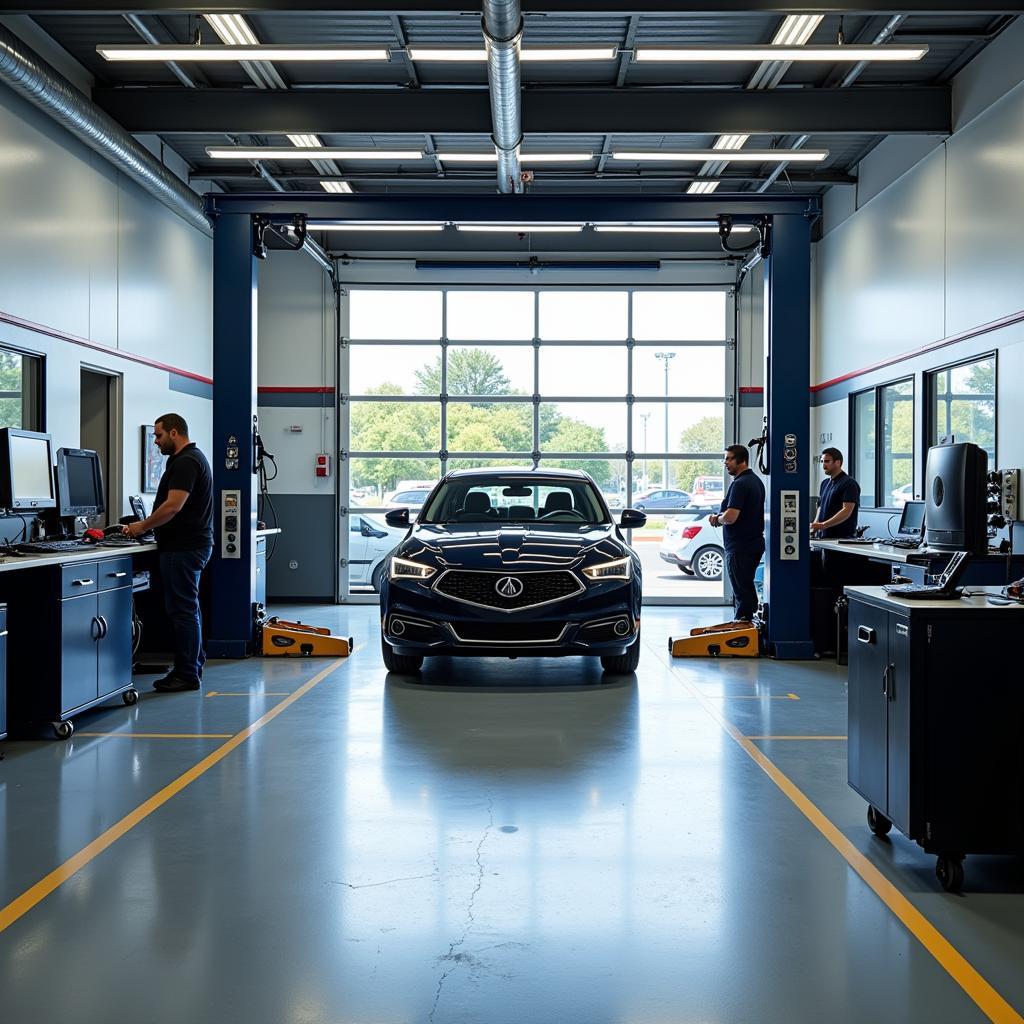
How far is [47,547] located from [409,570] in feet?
7.34

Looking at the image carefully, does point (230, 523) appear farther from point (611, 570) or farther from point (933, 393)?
point (933, 393)

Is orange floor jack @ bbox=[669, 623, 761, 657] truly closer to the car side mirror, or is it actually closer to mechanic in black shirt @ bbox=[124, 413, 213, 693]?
the car side mirror

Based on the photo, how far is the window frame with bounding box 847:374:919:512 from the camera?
10.6 metres

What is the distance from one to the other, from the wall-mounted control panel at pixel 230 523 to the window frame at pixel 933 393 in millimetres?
5870

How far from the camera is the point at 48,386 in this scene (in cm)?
868

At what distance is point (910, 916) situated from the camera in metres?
3.22

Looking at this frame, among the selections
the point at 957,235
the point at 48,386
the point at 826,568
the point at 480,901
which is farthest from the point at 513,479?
the point at 480,901

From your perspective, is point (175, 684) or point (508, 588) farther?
point (175, 684)

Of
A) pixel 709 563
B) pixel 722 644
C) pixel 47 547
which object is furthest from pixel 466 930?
pixel 709 563

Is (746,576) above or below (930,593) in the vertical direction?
below

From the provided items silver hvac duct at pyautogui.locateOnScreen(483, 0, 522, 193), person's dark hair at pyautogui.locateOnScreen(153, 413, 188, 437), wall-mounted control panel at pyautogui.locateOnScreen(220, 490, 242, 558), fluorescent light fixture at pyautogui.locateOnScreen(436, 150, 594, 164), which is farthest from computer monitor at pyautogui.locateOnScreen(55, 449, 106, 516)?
fluorescent light fixture at pyautogui.locateOnScreen(436, 150, 594, 164)

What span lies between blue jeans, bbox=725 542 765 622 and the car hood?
2.14m

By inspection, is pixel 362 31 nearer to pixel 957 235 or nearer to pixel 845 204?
pixel 957 235

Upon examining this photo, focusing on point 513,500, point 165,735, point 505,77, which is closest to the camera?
point 165,735
